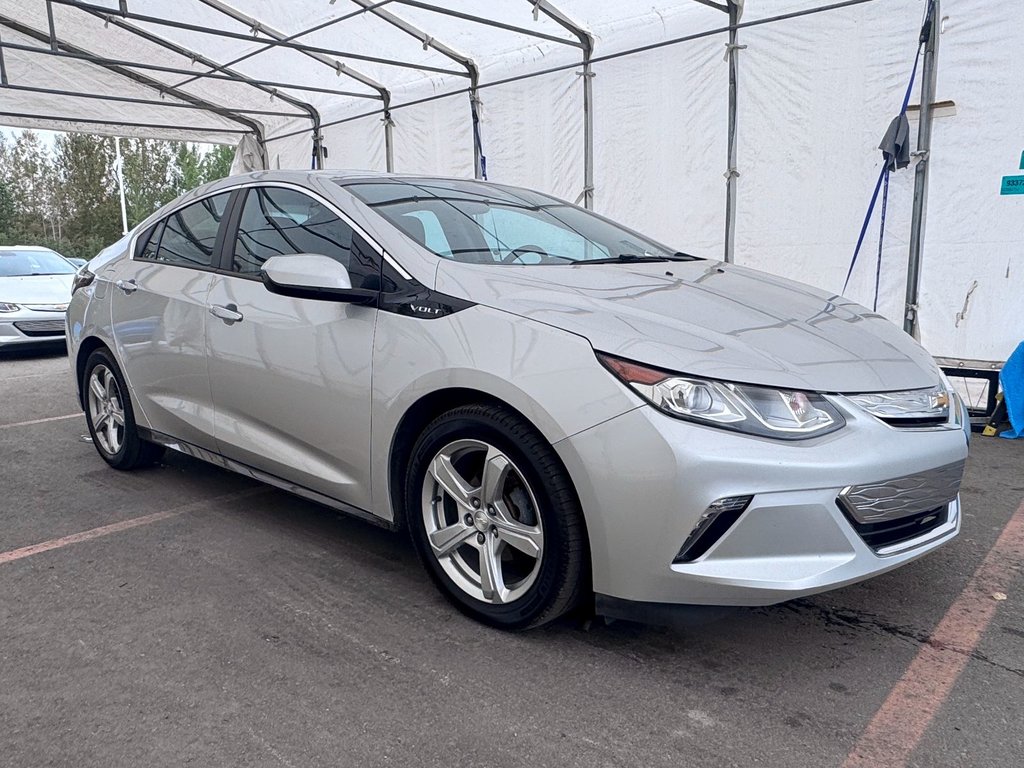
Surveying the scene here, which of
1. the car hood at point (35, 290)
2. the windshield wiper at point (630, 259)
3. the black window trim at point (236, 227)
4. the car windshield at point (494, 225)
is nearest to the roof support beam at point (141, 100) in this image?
the car hood at point (35, 290)

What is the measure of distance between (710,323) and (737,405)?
38cm

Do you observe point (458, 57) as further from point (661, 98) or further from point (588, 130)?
point (661, 98)

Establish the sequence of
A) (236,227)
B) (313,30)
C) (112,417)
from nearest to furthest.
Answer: (236,227), (112,417), (313,30)

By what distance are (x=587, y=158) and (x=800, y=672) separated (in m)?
6.57

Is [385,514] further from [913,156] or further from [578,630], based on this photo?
[913,156]

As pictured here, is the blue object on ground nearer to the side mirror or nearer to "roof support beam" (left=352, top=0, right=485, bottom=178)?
the side mirror

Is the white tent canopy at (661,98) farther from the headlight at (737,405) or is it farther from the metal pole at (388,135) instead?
the headlight at (737,405)

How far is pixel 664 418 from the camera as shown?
2100 mm

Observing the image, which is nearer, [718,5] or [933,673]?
[933,673]

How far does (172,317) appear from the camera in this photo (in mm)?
3674

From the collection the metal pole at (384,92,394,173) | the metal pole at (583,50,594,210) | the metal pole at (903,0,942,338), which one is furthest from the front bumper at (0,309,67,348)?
the metal pole at (903,0,942,338)

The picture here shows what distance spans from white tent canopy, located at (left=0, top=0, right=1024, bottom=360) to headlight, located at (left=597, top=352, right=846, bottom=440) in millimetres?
4614

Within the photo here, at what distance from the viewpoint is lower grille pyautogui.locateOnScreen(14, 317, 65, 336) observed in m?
8.85

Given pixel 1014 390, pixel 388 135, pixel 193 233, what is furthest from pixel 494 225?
pixel 388 135
